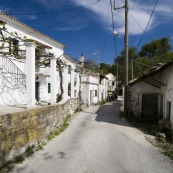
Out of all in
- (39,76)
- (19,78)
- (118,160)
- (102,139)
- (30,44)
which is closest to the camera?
(118,160)

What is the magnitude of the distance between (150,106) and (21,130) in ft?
31.3

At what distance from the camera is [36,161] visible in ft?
14.8

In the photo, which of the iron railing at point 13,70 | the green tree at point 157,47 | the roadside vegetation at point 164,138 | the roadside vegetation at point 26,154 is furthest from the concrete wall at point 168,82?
the green tree at point 157,47

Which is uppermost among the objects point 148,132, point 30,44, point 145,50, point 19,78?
point 145,50

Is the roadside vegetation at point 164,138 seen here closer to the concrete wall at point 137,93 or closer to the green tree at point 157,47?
the concrete wall at point 137,93

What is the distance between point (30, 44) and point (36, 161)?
13.8 feet

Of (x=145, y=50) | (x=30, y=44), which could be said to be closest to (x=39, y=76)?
(x=30, y=44)

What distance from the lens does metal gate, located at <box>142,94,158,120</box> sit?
1070 centimetres

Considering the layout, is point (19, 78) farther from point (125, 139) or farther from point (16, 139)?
point (125, 139)

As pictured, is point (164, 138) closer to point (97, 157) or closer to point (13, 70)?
point (97, 157)

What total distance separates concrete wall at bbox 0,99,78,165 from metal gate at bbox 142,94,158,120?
7.83 m

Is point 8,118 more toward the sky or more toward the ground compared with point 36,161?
more toward the sky

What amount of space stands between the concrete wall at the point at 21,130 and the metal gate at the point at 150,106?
7827 mm

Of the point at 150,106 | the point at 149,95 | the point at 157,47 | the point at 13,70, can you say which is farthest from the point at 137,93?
the point at 157,47
